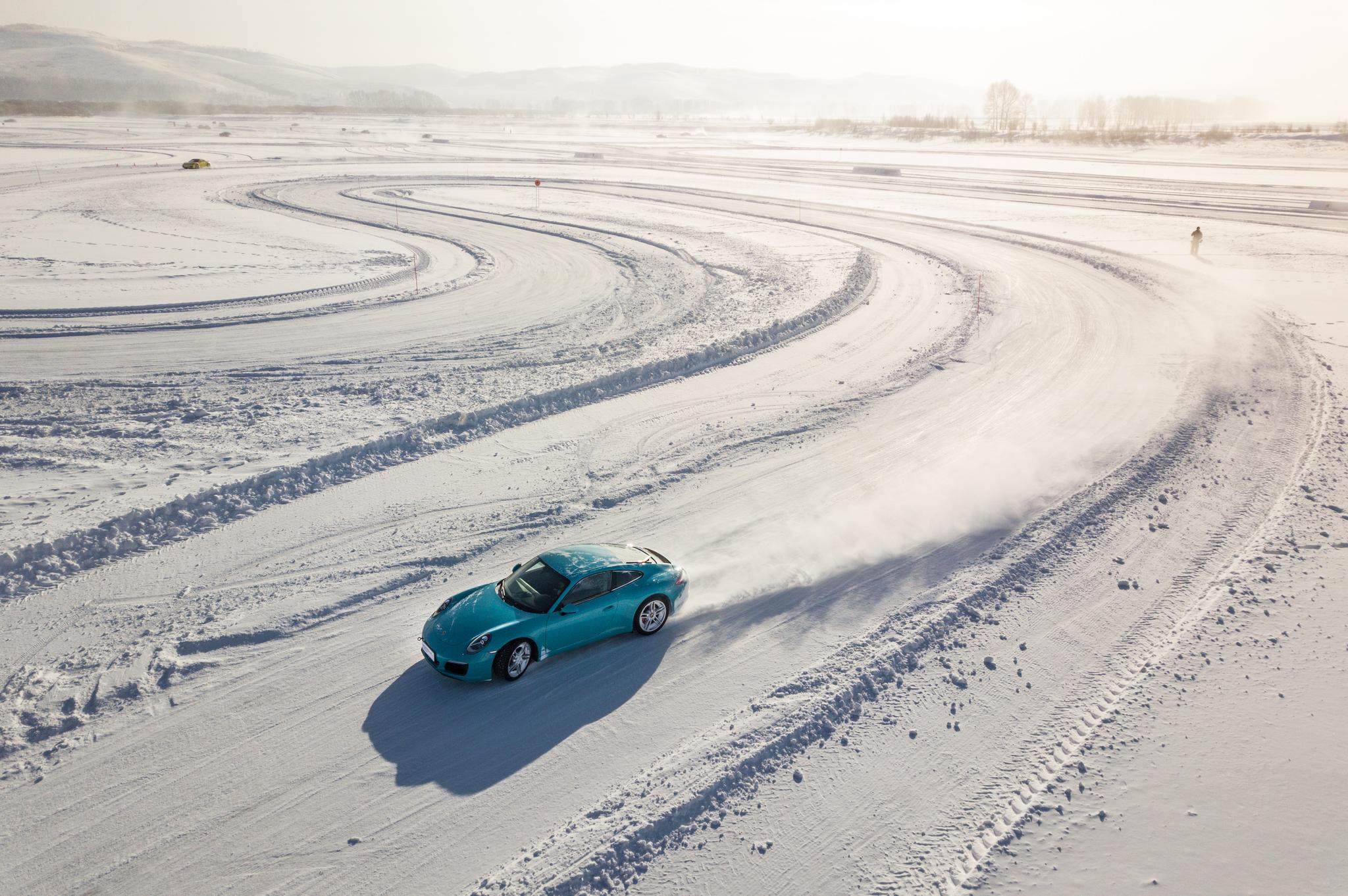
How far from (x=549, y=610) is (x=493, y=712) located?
1282mm

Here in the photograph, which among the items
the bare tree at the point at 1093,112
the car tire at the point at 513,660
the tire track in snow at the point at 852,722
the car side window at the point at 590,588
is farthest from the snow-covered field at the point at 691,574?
the bare tree at the point at 1093,112

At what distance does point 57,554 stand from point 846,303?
69.7ft

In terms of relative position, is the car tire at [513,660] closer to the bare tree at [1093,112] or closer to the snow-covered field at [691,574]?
the snow-covered field at [691,574]

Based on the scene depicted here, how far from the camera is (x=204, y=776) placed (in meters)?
7.88

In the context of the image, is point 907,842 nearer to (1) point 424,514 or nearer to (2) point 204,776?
(2) point 204,776

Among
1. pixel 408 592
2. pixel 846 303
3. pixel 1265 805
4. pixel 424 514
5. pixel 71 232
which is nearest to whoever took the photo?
pixel 1265 805

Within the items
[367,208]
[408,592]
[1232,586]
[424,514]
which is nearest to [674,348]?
[424,514]

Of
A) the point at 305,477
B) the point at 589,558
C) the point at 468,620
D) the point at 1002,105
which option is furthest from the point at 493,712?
the point at 1002,105

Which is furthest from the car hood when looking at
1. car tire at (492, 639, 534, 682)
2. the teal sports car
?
car tire at (492, 639, 534, 682)

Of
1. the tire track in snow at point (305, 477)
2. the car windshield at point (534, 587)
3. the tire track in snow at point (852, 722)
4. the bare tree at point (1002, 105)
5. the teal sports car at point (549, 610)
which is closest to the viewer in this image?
the tire track in snow at point (852, 722)

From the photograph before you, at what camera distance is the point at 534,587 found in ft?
31.8

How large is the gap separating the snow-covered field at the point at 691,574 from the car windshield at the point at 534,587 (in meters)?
0.79

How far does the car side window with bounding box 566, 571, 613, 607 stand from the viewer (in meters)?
9.56

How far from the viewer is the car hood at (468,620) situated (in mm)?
9047
